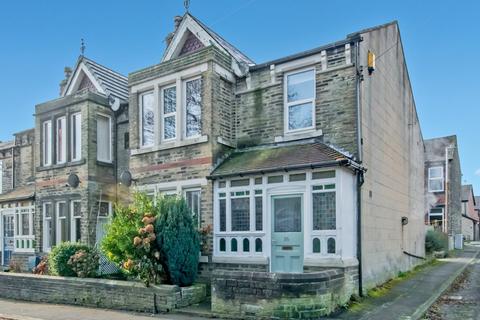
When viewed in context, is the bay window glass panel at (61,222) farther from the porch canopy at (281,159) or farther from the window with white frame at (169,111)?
the porch canopy at (281,159)

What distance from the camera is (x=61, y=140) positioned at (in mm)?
16219

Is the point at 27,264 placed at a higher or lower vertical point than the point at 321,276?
lower

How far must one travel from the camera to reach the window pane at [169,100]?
1328cm

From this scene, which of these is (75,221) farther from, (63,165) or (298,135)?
(298,135)

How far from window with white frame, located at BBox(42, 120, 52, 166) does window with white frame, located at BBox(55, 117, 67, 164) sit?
393 millimetres

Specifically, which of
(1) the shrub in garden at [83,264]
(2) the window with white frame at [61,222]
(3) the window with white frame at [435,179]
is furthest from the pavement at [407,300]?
(3) the window with white frame at [435,179]

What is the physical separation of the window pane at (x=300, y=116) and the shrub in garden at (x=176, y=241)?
3.81 m

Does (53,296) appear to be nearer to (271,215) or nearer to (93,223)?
(93,223)

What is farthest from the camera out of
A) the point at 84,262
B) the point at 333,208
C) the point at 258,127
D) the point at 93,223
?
the point at 93,223

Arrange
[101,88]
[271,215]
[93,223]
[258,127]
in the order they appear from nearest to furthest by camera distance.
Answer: [271,215], [258,127], [93,223], [101,88]

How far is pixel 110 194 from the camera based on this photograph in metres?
15.8

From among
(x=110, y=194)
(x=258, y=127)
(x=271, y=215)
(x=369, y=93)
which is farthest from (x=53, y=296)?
(x=369, y=93)

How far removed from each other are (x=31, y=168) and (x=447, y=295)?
60.1 ft

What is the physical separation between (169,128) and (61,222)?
20.1ft
